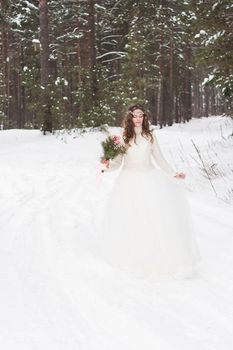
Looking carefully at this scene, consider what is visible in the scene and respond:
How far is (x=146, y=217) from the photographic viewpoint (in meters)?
4.99

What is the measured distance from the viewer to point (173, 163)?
11.9 metres

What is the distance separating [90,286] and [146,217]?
0.95m

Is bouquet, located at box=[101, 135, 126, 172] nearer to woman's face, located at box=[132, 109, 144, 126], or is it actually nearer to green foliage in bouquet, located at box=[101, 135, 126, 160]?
green foliage in bouquet, located at box=[101, 135, 126, 160]

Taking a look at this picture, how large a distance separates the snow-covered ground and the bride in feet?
0.60

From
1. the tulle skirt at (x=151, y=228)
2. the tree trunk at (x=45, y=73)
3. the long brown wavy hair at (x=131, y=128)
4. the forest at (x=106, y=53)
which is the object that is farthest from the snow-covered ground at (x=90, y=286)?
the tree trunk at (x=45, y=73)

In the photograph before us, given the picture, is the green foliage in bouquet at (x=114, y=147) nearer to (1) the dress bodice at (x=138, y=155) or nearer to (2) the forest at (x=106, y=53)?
(1) the dress bodice at (x=138, y=155)

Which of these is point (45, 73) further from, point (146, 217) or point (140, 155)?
point (146, 217)

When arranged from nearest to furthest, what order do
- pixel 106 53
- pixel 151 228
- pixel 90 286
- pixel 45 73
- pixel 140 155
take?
→ pixel 90 286, pixel 151 228, pixel 140 155, pixel 45 73, pixel 106 53

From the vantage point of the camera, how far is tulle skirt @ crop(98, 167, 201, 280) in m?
4.91

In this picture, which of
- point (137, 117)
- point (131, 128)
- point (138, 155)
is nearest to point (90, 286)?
point (138, 155)

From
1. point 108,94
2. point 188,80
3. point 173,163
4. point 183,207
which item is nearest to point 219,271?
point 183,207

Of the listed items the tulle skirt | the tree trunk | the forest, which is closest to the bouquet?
the tulle skirt

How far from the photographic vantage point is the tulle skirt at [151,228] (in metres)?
4.91

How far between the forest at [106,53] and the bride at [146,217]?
246 inches
